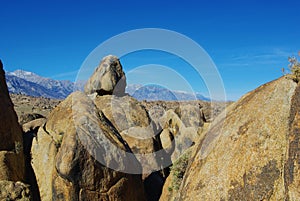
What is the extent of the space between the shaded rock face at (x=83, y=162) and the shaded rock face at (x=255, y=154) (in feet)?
13.0

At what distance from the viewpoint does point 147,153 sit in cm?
1691

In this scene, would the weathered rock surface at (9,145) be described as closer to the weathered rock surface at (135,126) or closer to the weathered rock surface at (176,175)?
the weathered rock surface at (135,126)

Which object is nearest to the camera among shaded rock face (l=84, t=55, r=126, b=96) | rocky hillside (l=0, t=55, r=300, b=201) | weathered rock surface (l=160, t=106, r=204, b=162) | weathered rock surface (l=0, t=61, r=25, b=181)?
rocky hillside (l=0, t=55, r=300, b=201)

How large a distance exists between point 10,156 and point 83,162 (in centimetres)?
433

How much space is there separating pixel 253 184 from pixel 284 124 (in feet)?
4.95

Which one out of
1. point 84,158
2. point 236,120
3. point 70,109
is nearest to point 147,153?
point 70,109

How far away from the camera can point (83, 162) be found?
11039mm

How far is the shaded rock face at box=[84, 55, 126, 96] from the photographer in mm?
22750

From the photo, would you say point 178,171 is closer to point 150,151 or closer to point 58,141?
point 150,151

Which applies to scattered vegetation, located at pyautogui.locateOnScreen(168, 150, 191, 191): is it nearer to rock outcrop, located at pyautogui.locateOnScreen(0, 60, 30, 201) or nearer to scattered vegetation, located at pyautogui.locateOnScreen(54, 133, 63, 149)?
scattered vegetation, located at pyautogui.locateOnScreen(54, 133, 63, 149)

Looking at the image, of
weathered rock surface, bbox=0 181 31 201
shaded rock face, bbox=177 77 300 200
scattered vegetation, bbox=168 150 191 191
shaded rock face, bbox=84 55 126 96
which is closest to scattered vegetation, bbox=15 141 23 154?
weathered rock surface, bbox=0 181 31 201

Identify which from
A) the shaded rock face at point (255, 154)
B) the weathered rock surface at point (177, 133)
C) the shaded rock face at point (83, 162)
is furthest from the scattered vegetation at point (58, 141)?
the shaded rock face at point (255, 154)

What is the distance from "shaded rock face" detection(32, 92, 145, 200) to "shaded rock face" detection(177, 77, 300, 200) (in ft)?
13.0

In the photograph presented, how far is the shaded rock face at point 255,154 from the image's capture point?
6.40m
